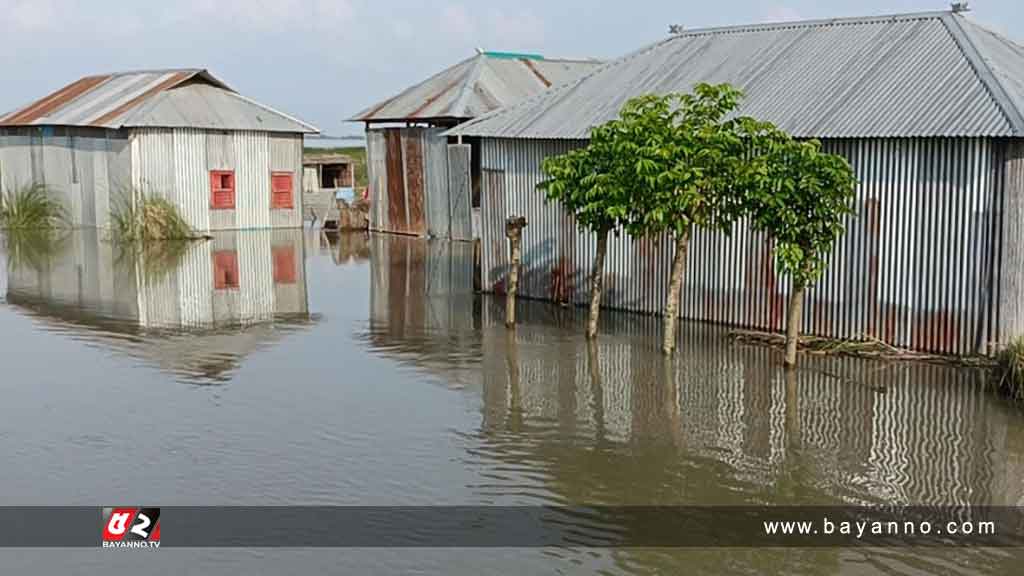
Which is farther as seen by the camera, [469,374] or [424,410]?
[469,374]

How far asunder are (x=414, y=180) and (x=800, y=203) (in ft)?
66.7

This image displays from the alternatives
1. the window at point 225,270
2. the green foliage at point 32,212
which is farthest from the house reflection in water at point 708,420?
the green foliage at point 32,212

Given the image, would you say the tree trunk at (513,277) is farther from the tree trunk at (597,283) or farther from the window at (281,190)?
the window at (281,190)

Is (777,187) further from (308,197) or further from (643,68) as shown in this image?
(308,197)

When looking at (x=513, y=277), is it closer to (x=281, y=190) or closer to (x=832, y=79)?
(x=832, y=79)

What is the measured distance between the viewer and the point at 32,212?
36.9m

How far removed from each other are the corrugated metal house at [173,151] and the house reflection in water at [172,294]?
166cm

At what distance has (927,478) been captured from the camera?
1117 centimetres

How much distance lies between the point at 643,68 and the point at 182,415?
40.5ft

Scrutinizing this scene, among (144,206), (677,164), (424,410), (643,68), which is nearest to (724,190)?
(677,164)

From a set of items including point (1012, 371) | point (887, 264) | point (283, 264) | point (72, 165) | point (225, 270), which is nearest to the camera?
point (1012, 371)

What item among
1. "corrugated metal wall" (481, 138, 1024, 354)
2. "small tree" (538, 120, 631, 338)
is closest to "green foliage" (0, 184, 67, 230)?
"corrugated metal wall" (481, 138, 1024, 354)

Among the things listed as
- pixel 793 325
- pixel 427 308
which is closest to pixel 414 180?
pixel 427 308

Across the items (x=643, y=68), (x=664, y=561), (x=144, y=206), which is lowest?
(x=664, y=561)
